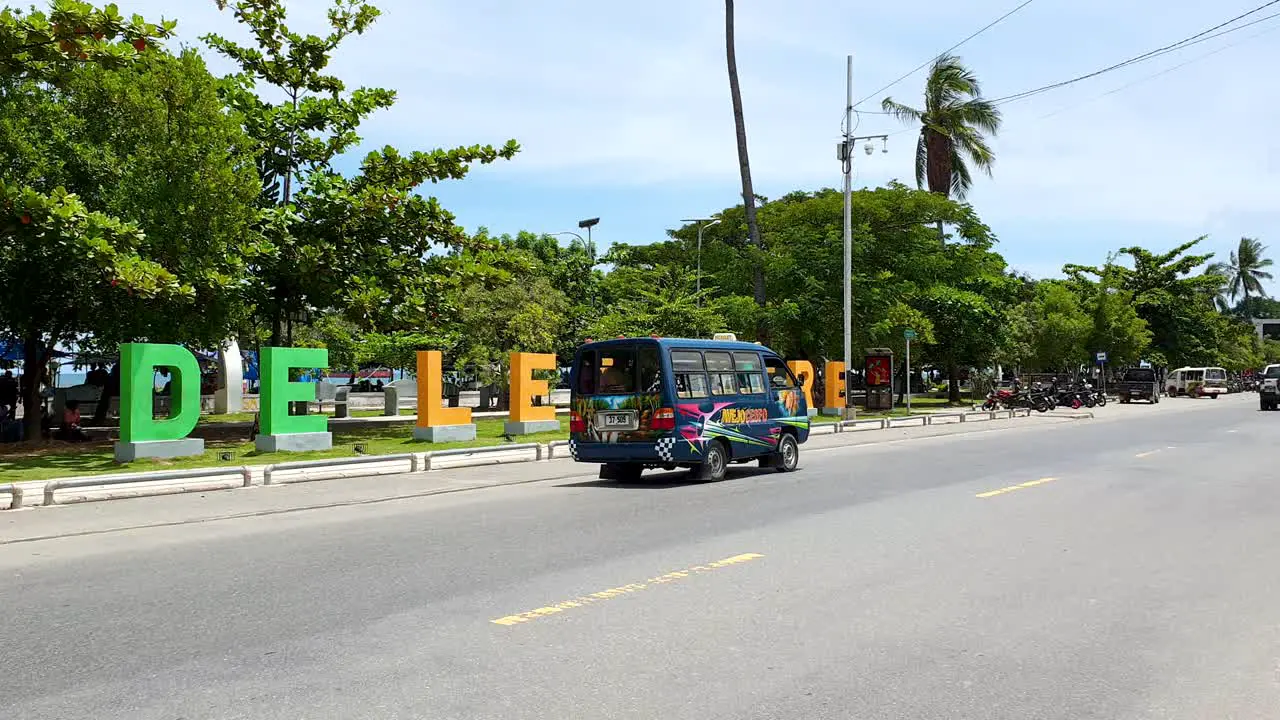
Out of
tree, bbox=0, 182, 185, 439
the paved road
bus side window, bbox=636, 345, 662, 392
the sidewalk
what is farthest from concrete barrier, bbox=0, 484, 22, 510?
bus side window, bbox=636, 345, 662, 392

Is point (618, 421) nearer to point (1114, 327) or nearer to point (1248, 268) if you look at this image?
point (1114, 327)

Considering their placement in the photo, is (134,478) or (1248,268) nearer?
(134,478)

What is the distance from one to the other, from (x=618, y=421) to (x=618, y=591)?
805 cm

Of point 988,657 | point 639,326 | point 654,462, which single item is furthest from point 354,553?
point 639,326

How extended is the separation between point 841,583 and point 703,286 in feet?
161

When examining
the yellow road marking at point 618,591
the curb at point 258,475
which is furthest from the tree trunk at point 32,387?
the yellow road marking at point 618,591

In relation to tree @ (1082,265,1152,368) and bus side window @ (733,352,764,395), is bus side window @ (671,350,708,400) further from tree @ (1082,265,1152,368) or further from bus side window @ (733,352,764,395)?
tree @ (1082,265,1152,368)

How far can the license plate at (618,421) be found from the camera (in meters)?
15.0

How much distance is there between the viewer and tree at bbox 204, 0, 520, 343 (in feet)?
78.4

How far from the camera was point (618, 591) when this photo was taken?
7078 millimetres

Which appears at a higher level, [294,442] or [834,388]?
[834,388]

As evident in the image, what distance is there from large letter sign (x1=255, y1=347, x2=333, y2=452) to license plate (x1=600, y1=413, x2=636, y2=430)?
23.3 ft

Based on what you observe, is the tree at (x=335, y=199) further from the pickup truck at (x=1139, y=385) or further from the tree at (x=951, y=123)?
the pickup truck at (x=1139, y=385)

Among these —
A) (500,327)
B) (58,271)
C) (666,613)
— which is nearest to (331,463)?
(58,271)
